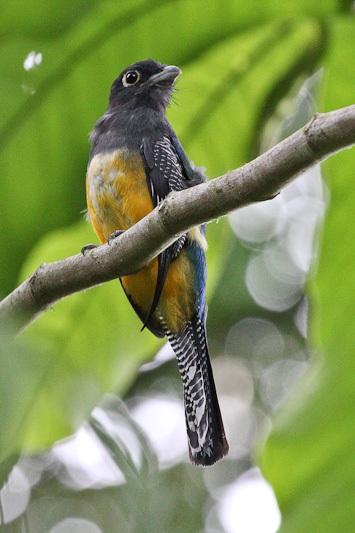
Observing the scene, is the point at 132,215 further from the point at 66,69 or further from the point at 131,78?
the point at 66,69

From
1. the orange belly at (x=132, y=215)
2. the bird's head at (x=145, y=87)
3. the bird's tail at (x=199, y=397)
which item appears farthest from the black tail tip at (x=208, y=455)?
the bird's head at (x=145, y=87)

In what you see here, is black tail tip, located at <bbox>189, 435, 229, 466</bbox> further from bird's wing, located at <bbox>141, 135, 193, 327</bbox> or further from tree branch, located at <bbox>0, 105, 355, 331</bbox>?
tree branch, located at <bbox>0, 105, 355, 331</bbox>

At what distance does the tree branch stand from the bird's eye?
243 cm

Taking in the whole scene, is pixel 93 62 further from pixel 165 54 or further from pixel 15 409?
pixel 15 409

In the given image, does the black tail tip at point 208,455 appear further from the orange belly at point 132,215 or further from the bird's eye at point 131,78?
the bird's eye at point 131,78

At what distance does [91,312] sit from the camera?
2.57 meters

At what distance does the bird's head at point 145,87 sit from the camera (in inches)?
171

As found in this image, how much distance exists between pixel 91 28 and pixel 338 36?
23.7 inches

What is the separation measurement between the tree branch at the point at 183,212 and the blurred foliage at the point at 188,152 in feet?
0.42

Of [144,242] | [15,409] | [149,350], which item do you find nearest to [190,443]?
[149,350]

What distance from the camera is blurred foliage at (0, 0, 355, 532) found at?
1.05m

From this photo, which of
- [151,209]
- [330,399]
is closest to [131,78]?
[151,209]

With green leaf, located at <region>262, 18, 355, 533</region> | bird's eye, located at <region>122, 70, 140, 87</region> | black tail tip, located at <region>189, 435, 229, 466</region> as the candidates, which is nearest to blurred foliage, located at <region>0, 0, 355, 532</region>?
green leaf, located at <region>262, 18, 355, 533</region>

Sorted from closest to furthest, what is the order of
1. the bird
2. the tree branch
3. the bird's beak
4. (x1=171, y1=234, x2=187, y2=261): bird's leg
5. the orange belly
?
the tree branch
(x1=171, y1=234, x2=187, y2=261): bird's leg
the bird
the orange belly
the bird's beak
